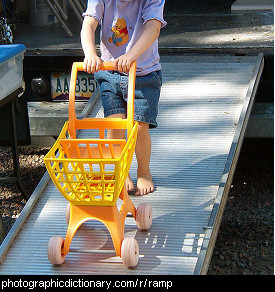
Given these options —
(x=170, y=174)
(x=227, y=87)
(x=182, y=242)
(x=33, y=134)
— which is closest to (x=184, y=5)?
(x=227, y=87)

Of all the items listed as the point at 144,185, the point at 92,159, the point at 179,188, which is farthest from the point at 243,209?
the point at 92,159

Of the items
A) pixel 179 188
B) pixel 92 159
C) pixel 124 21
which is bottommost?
pixel 179 188

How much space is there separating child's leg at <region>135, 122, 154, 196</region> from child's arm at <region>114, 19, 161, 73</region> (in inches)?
19.3

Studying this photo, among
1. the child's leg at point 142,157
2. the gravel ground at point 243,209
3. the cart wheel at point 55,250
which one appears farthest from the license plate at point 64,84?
the cart wheel at point 55,250

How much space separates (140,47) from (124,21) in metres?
0.31

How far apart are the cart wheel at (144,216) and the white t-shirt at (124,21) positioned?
0.80 metres

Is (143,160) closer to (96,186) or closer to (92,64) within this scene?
(96,186)

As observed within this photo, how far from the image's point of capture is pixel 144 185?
11.8ft

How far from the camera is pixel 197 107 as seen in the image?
4.52 m

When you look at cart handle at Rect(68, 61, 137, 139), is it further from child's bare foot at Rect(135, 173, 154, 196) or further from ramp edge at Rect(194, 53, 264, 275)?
ramp edge at Rect(194, 53, 264, 275)

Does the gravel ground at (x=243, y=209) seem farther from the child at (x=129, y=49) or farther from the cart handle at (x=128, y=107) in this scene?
the cart handle at (x=128, y=107)

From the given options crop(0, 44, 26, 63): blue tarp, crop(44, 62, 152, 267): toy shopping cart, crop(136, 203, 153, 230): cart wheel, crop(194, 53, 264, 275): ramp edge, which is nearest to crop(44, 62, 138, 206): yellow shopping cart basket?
crop(44, 62, 152, 267): toy shopping cart

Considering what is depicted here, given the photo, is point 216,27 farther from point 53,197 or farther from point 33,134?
point 53,197
